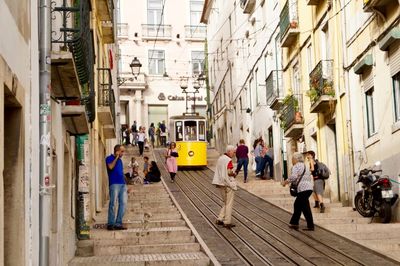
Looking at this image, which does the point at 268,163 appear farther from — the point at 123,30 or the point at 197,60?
the point at 197,60

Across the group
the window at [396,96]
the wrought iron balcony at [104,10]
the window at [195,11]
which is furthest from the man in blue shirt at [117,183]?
the window at [195,11]

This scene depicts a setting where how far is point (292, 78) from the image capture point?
27.7 metres

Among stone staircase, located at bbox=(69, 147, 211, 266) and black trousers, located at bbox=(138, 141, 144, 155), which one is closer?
stone staircase, located at bbox=(69, 147, 211, 266)

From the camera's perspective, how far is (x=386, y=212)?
15.8m

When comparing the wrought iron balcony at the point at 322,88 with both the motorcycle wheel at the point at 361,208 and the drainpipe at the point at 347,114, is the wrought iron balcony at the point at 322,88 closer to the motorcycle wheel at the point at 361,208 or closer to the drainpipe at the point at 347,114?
the drainpipe at the point at 347,114

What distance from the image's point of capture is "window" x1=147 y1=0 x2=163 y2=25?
56.6m

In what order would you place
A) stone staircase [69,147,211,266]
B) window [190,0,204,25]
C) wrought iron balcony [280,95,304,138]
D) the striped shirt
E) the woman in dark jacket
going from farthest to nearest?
window [190,0,204,25], the woman in dark jacket, wrought iron balcony [280,95,304,138], the striped shirt, stone staircase [69,147,211,266]

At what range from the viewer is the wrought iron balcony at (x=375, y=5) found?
54.0 feet

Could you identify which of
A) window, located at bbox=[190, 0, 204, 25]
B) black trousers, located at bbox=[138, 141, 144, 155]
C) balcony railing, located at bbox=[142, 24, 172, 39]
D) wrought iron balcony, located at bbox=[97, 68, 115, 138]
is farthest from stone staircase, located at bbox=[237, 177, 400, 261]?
window, located at bbox=[190, 0, 204, 25]

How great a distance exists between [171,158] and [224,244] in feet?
47.9

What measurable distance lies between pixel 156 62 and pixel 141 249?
142 ft

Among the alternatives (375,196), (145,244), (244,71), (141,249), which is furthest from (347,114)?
(244,71)

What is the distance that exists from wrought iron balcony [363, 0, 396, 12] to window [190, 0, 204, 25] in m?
41.7

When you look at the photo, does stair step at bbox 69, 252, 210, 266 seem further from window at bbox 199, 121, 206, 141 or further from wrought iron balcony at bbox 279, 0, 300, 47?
window at bbox 199, 121, 206, 141
